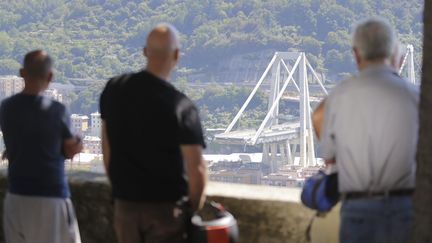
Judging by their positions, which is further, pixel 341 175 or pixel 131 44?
pixel 131 44

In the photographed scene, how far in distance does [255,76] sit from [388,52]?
18171mm

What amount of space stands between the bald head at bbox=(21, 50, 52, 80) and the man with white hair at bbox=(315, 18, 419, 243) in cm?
138

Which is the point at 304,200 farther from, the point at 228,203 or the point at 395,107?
the point at 228,203

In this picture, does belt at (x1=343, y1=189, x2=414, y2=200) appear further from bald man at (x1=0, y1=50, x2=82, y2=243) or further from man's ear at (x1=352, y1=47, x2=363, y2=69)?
bald man at (x1=0, y1=50, x2=82, y2=243)

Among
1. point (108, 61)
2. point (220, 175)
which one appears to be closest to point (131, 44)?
point (108, 61)

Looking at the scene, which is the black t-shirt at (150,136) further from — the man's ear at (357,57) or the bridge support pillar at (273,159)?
the bridge support pillar at (273,159)

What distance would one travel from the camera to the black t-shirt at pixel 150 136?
11.5ft

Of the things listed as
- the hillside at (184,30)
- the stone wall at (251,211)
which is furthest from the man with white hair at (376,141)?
the hillside at (184,30)

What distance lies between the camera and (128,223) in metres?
3.63

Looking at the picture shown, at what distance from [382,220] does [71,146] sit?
1470 mm

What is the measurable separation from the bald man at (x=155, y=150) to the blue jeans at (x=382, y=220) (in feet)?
1.85

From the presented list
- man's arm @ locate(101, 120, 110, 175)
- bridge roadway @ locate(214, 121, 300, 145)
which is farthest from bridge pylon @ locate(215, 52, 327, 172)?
man's arm @ locate(101, 120, 110, 175)

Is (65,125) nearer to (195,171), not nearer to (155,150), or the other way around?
(155,150)

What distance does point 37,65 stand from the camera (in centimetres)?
419
